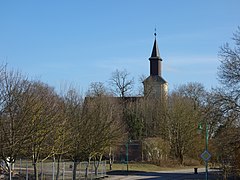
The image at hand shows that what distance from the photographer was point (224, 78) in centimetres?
3641

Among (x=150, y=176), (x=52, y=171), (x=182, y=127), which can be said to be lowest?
(x=150, y=176)

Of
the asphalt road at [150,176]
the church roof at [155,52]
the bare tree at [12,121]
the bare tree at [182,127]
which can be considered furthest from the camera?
the church roof at [155,52]

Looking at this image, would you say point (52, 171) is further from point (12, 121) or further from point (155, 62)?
point (155, 62)

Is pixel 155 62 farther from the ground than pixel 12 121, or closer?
farther from the ground

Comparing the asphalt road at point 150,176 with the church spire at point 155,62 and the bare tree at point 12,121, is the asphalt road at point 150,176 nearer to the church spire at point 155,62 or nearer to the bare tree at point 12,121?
the bare tree at point 12,121

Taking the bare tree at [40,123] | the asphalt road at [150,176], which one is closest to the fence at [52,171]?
the asphalt road at [150,176]

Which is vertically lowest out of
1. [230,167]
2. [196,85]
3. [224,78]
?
[230,167]

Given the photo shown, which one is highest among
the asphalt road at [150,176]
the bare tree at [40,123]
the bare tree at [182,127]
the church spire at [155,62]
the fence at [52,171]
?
the church spire at [155,62]

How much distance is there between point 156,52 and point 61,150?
229 ft

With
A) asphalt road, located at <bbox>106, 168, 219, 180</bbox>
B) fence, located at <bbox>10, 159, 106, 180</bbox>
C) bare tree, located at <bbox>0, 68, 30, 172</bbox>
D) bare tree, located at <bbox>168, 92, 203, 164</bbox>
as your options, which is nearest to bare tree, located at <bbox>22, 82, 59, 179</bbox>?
bare tree, located at <bbox>0, 68, 30, 172</bbox>

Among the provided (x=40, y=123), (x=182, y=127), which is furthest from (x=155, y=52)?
(x=40, y=123)

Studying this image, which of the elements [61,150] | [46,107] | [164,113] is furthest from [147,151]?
[46,107]

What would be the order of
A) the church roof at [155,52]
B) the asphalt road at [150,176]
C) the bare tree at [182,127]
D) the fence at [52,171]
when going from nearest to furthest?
the fence at [52,171] < the asphalt road at [150,176] < the bare tree at [182,127] < the church roof at [155,52]

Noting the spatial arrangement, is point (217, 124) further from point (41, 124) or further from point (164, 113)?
point (164, 113)
